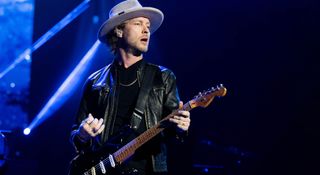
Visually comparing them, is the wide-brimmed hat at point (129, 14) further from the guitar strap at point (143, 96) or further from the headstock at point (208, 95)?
the headstock at point (208, 95)

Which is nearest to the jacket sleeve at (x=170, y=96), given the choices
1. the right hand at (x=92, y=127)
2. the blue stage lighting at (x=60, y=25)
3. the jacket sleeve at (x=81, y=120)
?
the right hand at (x=92, y=127)

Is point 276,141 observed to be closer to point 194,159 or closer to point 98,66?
point 194,159

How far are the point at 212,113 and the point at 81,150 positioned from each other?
3.72 m

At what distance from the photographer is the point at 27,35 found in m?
8.41

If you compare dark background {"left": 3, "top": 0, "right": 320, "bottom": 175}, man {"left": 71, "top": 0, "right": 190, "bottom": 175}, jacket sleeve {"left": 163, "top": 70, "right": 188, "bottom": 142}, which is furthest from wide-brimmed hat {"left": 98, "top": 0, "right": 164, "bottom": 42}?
dark background {"left": 3, "top": 0, "right": 320, "bottom": 175}

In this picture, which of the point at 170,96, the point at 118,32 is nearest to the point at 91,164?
the point at 170,96

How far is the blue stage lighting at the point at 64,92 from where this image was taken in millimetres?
7848

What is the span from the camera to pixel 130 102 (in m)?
3.37

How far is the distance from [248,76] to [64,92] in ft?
11.9

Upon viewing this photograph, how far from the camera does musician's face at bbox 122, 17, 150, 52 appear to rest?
11.6 feet

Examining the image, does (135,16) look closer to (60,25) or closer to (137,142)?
(137,142)

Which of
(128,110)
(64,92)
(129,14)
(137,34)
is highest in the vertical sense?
(64,92)

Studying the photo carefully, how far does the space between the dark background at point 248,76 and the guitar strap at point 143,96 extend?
2.38m

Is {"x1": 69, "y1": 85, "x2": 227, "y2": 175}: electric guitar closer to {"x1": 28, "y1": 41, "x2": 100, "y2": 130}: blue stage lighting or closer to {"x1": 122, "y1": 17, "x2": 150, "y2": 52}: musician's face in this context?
{"x1": 122, "y1": 17, "x2": 150, "y2": 52}: musician's face
